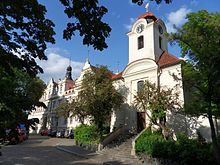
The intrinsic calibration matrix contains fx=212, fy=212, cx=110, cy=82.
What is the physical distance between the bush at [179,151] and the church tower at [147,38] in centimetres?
1204

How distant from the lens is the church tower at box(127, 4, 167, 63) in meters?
25.9

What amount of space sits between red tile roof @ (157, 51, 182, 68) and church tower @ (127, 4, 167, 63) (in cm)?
50

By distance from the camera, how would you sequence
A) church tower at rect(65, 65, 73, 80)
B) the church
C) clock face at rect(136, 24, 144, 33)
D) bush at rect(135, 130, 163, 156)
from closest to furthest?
bush at rect(135, 130, 163, 156) < the church < clock face at rect(136, 24, 144, 33) < church tower at rect(65, 65, 73, 80)

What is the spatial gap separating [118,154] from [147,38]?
49.5 ft

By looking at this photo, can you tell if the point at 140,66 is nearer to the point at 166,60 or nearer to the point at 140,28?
the point at 166,60

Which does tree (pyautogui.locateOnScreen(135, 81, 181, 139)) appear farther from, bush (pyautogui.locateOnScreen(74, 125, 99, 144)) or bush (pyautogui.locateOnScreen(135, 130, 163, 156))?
bush (pyautogui.locateOnScreen(74, 125, 99, 144))

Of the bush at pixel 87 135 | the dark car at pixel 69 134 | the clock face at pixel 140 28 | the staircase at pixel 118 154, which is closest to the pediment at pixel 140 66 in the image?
the clock face at pixel 140 28

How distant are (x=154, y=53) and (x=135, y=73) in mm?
3284

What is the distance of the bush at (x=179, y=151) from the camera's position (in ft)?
41.1

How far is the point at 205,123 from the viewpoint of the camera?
1841 cm

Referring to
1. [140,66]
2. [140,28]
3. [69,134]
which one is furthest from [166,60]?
[69,134]

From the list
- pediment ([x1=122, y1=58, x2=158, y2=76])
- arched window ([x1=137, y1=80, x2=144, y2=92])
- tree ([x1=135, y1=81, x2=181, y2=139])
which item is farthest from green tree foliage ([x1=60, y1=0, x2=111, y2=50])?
arched window ([x1=137, y1=80, x2=144, y2=92])

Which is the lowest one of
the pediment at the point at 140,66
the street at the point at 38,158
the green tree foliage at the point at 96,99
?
the street at the point at 38,158

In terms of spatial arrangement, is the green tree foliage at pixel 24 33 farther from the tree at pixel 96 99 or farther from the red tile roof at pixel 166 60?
the red tile roof at pixel 166 60
